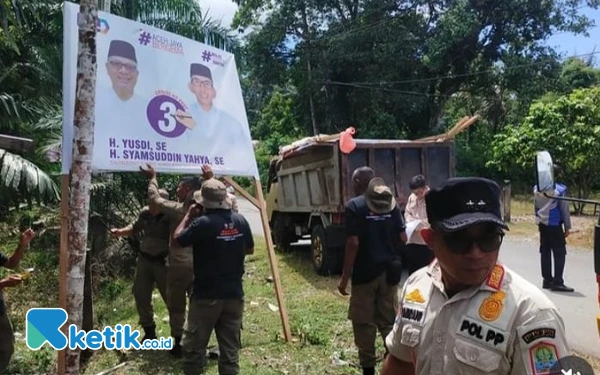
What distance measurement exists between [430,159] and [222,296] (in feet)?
17.9

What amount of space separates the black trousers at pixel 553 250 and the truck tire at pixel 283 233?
16.4 ft

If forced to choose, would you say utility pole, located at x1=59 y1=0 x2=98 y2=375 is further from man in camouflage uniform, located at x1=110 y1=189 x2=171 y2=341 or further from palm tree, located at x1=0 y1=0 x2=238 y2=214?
palm tree, located at x1=0 y1=0 x2=238 y2=214

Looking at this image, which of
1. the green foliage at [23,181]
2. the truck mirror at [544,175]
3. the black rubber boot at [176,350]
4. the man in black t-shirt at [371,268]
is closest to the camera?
the truck mirror at [544,175]

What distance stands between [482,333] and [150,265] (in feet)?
14.9

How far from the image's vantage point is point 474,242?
159cm

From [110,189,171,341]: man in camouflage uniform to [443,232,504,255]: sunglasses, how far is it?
425 centimetres

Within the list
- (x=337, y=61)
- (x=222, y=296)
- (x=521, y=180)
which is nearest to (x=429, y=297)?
(x=222, y=296)

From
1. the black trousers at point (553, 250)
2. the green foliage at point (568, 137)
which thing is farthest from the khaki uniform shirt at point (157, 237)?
the green foliage at point (568, 137)

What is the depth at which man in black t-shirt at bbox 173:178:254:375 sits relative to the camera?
4113mm

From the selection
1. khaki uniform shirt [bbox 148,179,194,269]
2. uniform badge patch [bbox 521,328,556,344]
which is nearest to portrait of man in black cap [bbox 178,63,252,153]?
khaki uniform shirt [bbox 148,179,194,269]

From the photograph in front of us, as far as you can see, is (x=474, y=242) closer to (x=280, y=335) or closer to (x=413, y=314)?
(x=413, y=314)

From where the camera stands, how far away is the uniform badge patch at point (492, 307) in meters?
1.48

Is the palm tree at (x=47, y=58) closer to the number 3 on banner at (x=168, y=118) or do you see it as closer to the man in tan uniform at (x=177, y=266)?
the number 3 on banner at (x=168, y=118)

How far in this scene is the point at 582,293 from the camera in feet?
24.2
